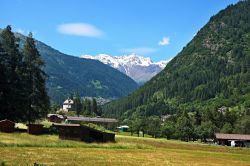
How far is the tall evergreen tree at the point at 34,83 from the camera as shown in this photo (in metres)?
107

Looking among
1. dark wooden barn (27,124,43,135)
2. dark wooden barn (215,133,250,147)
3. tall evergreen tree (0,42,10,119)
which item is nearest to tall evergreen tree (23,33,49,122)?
tall evergreen tree (0,42,10,119)

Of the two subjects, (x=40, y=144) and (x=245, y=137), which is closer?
(x=40, y=144)

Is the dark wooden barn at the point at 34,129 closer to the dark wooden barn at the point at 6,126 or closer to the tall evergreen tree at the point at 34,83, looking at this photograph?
the dark wooden barn at the point at 6,126

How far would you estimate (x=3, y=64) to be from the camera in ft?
338

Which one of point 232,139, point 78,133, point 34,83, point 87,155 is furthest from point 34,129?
point 232,139

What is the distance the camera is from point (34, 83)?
10956 cm

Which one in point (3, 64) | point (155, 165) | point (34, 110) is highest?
point (3, 64)

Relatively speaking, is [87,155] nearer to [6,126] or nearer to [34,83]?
[6,126]

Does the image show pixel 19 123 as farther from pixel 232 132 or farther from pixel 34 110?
pixel 232 132

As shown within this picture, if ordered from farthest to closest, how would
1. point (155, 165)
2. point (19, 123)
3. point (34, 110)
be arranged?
point (19, 123)
point (34, 110)
point (155, 165)

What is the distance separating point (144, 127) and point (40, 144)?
125m

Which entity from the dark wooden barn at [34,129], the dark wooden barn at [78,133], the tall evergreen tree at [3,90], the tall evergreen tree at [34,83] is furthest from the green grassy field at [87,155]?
the tall evergreen tree at [34,83]

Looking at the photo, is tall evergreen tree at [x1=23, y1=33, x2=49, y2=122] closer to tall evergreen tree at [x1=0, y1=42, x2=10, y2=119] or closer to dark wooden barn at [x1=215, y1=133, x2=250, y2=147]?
tall evergreen tree at [x1=0, y1=42, x2=10, y2=119]

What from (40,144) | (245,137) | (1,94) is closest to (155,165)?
(40,144)
